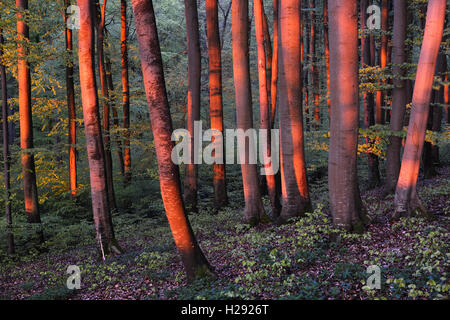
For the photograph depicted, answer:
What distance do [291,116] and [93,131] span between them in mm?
5395

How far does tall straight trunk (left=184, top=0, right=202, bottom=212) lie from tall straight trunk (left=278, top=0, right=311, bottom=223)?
18.3ft

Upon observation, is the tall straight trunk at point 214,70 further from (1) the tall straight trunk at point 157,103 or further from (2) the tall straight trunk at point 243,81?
(1) the tall straight trunk at point 157,103

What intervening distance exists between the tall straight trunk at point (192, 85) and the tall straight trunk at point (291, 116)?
5.59 meters

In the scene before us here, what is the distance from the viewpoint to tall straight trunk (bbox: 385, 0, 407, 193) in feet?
37.0

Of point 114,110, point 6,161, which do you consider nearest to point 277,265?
point 6,161

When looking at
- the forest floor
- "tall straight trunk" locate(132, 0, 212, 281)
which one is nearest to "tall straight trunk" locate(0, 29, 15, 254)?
the forest floor

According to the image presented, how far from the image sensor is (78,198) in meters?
15.9

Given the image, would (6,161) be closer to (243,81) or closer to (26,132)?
(26,132)

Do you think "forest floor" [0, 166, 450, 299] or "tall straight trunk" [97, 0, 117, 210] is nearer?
"forest floor" [0, 166, 450, 299]

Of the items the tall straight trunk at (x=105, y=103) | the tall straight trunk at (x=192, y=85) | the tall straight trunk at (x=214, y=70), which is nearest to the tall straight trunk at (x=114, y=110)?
the tall straight trunk at (x=105, y=103)

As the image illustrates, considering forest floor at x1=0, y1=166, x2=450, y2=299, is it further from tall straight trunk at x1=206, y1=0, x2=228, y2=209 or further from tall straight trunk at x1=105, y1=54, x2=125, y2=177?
tall straight trunk at x1=105, y1=54, x2=125, y2=177
